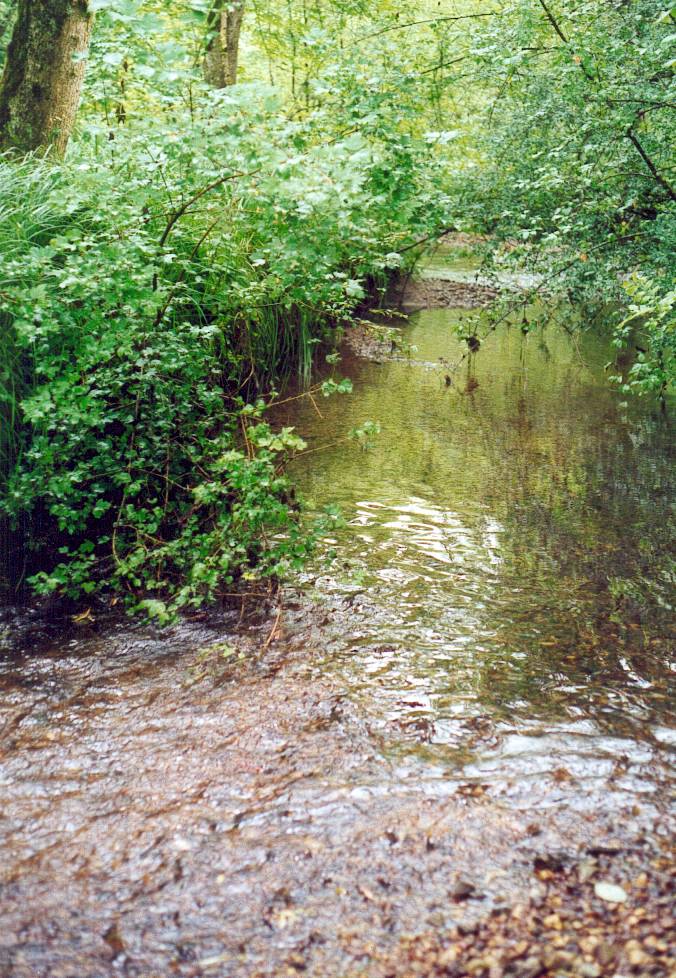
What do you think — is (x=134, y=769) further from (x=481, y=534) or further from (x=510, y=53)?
(x=510, y=53)

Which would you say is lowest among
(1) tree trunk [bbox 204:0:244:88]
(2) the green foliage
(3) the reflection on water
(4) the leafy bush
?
(3) the reflection on water

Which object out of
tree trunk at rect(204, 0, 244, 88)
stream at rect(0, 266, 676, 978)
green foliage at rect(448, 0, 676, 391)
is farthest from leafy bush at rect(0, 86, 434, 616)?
tree trunk at rect(204, 0, 244, 88)

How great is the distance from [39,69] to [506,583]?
464 centimetres

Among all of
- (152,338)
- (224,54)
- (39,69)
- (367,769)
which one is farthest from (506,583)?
(224,54)

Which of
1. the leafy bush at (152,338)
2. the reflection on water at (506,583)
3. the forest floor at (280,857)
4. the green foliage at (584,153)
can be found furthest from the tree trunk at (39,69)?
the forest floor at (280,857)

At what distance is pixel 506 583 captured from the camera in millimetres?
4852

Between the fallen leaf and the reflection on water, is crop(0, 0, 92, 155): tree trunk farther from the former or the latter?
the fallen leaf

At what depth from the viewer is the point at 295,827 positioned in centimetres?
283

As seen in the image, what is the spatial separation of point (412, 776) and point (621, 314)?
22.7 feet

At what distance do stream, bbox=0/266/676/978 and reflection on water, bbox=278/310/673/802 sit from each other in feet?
0.06

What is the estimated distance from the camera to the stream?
7.82 ft

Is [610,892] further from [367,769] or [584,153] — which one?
[584,153]

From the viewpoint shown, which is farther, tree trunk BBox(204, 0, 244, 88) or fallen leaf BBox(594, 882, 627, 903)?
tree trunk BBox(204, 0, 244, 88)

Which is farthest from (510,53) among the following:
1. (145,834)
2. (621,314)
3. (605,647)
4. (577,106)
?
(145,834)
